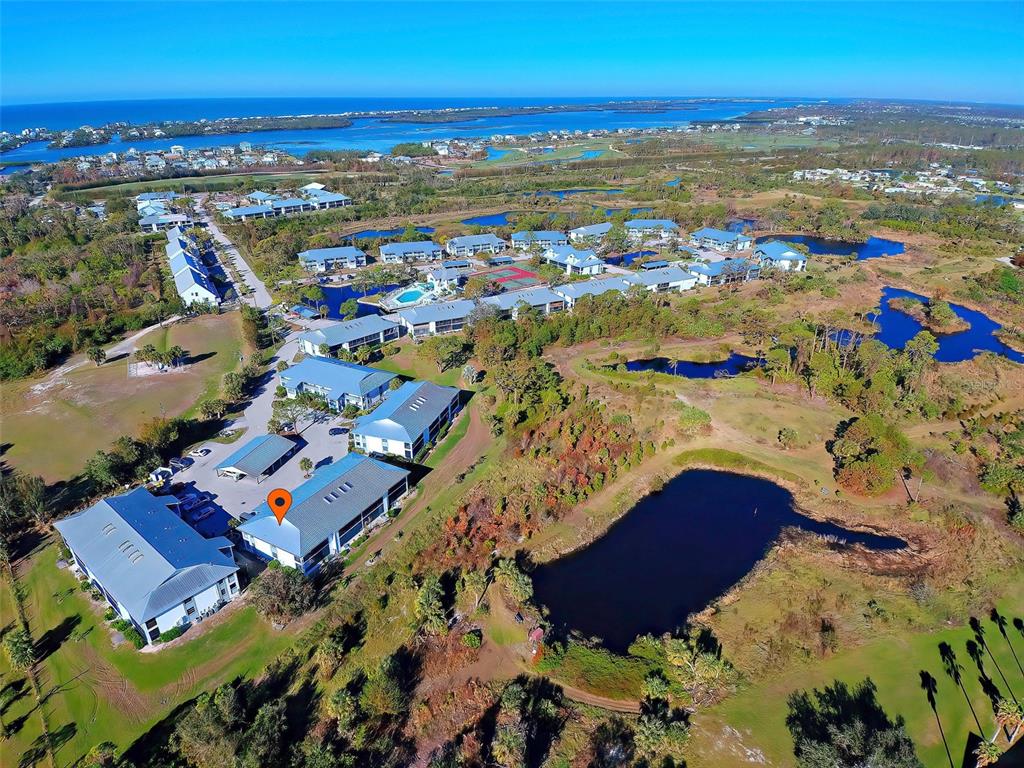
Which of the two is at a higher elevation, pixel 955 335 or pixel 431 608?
pixel 955 335

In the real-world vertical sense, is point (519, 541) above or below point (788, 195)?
below

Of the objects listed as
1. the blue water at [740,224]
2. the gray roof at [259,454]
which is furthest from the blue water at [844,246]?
the gray roof at [259,454]

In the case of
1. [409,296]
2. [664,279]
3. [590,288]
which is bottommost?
[409,296]

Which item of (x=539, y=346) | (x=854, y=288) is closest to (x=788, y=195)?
(x=854, y=288)

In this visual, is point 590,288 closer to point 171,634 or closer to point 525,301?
point 525,301

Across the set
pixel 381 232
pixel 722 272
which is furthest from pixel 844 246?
pixel 381 232

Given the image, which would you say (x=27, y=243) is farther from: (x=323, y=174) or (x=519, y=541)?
(x=519, y=541)

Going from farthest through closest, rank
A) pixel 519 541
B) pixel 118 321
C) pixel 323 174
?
pixel 323 174, pixel 118 321, pixel 519 541
